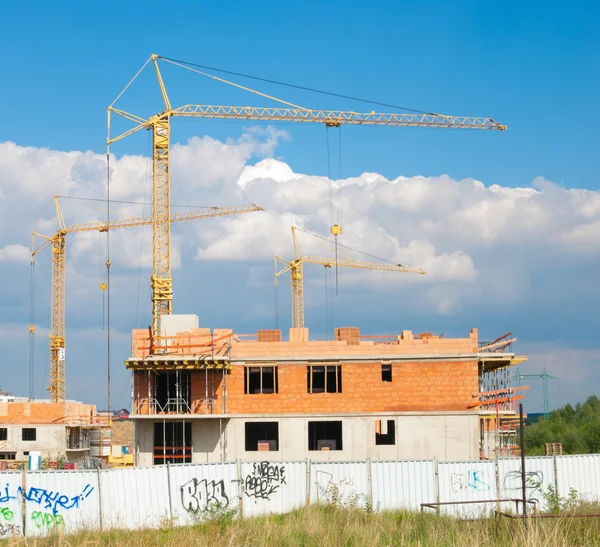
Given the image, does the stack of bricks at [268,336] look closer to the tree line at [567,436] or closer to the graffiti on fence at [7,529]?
the graffiti on fence at [7,529]

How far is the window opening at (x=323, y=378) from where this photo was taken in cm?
4050

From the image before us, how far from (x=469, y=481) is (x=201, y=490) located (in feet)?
31.8

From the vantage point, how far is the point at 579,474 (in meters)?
32.1

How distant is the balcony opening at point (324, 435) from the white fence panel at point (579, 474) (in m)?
11.4

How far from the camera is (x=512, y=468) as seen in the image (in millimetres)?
30812

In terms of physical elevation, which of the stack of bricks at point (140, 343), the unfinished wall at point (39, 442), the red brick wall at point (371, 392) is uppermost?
the stack of bricks at point (140, 343)

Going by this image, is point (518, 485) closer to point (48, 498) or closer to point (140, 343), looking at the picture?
point (48, 498)

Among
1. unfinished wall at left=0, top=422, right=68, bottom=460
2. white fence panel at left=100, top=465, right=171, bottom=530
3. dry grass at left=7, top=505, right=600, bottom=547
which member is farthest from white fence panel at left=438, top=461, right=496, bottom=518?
unfinished wall at left=0, top=422, right=68, bottom=460

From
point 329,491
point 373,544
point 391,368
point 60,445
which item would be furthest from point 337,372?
point 60,445

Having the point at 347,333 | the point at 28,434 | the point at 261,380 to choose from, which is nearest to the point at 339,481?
the point at 261,380

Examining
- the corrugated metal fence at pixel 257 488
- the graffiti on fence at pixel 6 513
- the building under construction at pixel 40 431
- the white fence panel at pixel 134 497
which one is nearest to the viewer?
the graffiti on fence at pixel 6 513

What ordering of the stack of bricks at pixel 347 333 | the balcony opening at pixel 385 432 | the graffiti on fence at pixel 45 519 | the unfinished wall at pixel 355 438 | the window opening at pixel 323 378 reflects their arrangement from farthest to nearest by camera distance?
1. the stack of bricks at pixel 347 333
2. the window opening at pixel 323 378
3. the balcony opening at pixel 385 432
4. the unfinished wall at pixel 355 438
5. the graffiti on fence at pixel 45 519

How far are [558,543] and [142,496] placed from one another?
14.3m

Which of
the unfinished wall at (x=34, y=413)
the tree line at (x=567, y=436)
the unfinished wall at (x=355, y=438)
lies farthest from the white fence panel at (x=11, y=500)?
the tree line at (x=567, y=436)
